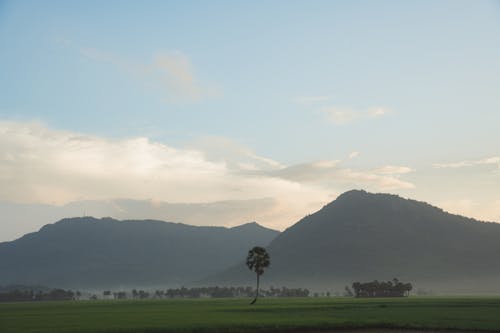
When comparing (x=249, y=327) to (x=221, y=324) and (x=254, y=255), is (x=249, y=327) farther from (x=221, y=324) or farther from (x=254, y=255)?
(x=254, y=255)

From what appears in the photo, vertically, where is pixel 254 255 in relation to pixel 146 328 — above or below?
above

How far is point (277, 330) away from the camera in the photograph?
74250 mm

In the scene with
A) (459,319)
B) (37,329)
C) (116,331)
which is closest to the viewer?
(116,331)

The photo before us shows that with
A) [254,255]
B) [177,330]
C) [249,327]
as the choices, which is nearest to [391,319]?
[249,327]

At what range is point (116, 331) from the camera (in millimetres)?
69062

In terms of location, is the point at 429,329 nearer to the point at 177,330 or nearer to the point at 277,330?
the point at 277,330

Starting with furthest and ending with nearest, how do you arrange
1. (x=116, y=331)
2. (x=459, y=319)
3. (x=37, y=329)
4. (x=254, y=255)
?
1. (x=254, y=255)
2. (x=459, y=319)
3. (x=37, y=329)
4. (x=116, y=331)

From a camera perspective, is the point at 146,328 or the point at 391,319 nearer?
the point at 146,328

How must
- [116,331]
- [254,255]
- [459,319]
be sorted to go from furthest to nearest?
[254,255] → [459,319] → [116,331]

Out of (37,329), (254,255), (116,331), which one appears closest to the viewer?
(116,331)

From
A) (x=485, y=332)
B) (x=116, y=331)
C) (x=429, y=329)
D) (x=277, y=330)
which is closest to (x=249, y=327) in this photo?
(x=277, y=330)

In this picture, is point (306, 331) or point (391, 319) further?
point (391, 319)

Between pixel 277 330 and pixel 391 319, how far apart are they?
20226mm

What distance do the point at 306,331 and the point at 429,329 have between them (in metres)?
15.1
